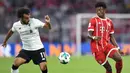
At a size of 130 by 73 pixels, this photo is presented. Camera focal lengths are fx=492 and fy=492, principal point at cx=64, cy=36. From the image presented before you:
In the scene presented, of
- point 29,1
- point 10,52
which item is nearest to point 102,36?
point 10,52

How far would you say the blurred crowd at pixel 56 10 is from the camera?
2783cm

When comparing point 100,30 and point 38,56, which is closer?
point 38,56

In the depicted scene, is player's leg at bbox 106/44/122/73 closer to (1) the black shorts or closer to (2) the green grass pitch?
(1) the black shorts

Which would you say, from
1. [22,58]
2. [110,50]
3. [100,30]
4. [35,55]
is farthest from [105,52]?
[22,58]

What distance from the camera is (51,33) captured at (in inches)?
1098

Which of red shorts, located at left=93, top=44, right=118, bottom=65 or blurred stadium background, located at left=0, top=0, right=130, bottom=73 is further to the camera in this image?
blurred stadium background, located at left=0, top=0, right=130, bottom=73

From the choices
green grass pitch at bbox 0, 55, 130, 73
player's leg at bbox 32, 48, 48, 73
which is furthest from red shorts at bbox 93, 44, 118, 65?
green grass pitch at bbox 0, 55, 130, 73

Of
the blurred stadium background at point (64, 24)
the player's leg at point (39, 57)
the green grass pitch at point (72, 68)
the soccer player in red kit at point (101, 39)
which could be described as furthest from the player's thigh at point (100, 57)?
the blurred stadium background at point (64, 24)

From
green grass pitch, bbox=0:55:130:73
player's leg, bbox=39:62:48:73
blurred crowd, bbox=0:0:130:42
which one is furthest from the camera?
blurred crowd, bbox=0:0:130:42

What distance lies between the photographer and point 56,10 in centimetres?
2970

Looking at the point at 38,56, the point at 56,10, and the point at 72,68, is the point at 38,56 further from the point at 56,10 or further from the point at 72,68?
the point at 56,10

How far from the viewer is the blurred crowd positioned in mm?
27828

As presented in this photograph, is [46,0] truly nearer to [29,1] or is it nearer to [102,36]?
[29,1]

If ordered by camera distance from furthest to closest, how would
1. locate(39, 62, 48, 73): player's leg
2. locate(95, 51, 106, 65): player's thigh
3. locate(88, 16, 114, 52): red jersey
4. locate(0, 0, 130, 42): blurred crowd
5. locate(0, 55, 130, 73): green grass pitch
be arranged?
1. locate(0, 0, 130, 42): blurred crowd
2. locate(0, 55, 130, 73): green grass pitch
3. locate(88, 16, 114, 52): red jersey
4. locate(95, 51, 106, 65): player's thigh
5. locate(39, 62, 48, 73): player's leg
